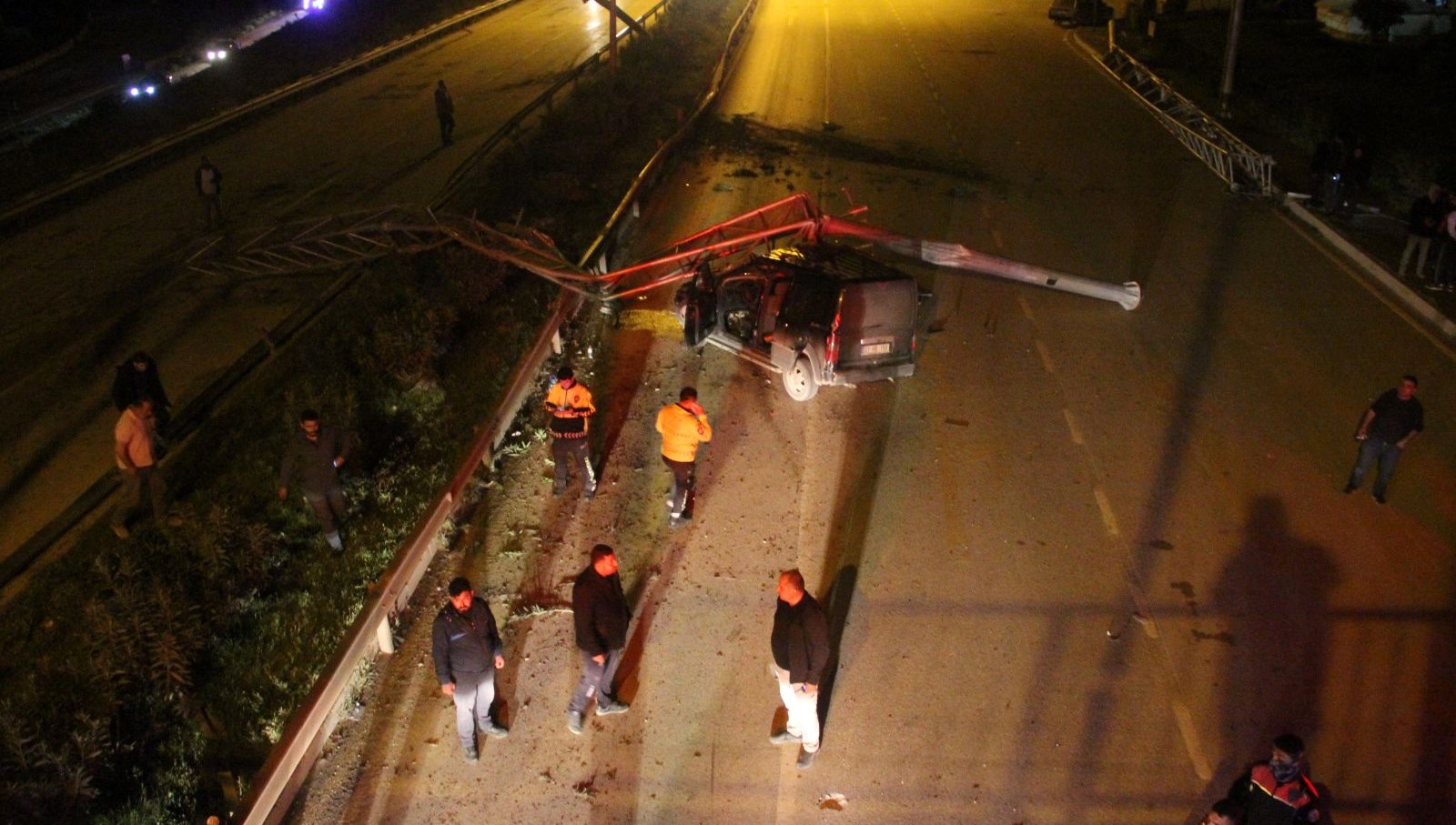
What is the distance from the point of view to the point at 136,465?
990 cm

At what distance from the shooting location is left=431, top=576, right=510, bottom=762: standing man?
7.05m

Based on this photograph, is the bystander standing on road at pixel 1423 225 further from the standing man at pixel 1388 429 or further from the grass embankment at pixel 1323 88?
the standing man at pixel 1388 429

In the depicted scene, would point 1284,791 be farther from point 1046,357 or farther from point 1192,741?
point 1046,357

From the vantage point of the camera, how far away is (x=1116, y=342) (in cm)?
1437

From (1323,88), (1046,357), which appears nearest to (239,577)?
(1046,357)

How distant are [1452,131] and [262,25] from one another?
44.9m

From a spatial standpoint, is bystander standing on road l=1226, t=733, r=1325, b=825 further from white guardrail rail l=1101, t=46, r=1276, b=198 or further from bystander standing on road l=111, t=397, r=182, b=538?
white guardrail rail l=1101, t=46, r=1276, b=198

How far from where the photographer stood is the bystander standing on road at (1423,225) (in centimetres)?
1555

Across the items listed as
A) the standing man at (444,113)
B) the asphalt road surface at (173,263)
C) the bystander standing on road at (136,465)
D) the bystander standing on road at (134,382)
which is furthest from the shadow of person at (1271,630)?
the standing man at (444,113)

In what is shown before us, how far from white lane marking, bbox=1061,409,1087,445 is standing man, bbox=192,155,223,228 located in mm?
15812

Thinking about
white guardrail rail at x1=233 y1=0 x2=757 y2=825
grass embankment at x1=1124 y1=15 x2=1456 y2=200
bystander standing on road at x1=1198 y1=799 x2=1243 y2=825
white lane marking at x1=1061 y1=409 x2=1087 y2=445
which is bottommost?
grass embankment at x1=1124 y1=15 x2=1456 y2=200

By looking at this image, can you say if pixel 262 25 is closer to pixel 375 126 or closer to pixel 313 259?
pixel 375 126

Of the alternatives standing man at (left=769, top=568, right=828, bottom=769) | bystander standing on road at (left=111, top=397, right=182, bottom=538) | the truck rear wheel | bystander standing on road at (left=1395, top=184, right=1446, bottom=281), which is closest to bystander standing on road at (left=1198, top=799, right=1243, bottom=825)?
standing man at (left=769, top=568, right=828, bottom=769)

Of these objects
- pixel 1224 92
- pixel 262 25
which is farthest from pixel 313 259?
pixel 262 25
